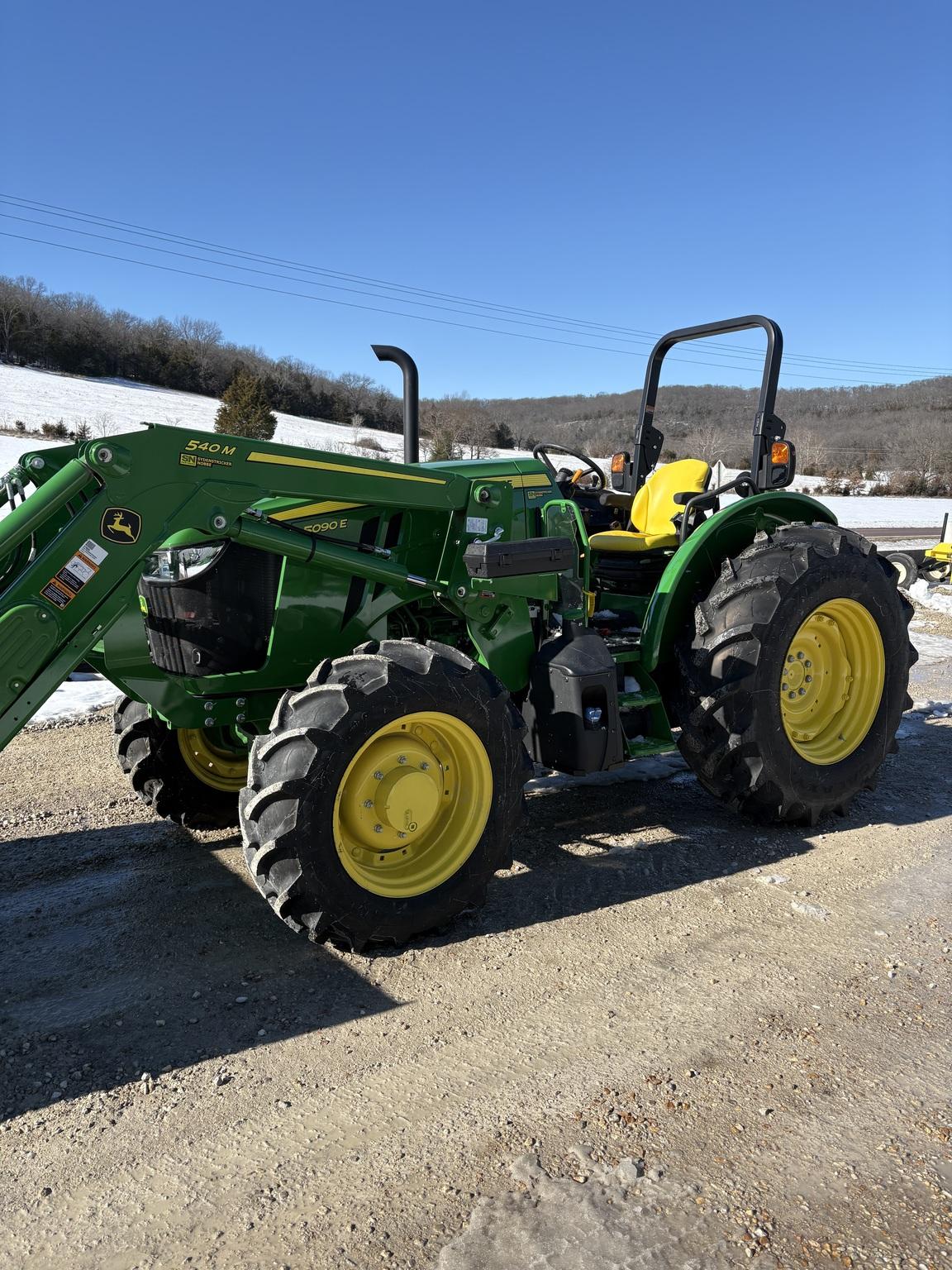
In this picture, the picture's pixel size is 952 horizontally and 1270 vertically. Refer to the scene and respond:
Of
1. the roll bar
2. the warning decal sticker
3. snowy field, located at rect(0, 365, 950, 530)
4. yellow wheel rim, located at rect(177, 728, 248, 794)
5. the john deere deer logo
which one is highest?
snowy field, located at rect(0, 365, 950, 530)

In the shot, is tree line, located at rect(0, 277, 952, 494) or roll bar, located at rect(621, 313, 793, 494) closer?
roll bar, located at rect(621, 313, 793, 494)

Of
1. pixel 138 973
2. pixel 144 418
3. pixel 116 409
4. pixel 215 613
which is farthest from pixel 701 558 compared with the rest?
pixel 116 409

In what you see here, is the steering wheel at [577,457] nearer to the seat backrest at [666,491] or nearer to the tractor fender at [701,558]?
the seat backrest at [666,491]

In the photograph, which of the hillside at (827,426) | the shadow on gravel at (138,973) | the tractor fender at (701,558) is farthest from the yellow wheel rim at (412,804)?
the hillside at (827,426)

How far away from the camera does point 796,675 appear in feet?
15.0

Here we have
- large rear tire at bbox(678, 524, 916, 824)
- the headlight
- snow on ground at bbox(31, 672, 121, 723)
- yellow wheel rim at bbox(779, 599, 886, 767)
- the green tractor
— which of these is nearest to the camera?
the green tractor

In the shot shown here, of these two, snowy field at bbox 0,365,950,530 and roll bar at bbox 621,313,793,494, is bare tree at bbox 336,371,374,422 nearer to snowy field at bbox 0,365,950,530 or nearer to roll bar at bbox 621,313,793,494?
snowy field at bbox 0,365,950,530

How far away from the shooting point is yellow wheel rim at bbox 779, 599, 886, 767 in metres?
4.60

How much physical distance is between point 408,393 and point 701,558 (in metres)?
1.62

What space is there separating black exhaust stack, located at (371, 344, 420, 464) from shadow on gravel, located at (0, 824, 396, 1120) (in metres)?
2.12

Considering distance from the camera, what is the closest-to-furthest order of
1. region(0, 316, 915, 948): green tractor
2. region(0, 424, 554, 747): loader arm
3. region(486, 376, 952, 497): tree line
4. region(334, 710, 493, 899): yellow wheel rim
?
region(0, 424, 554, 747): loader arm → region(0, 316, 915, 948): green tractor → region(334, 710, 493, 899): yellow wheel rim → region(486, 376, 952, 497): tree line

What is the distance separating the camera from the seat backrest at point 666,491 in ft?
17.9

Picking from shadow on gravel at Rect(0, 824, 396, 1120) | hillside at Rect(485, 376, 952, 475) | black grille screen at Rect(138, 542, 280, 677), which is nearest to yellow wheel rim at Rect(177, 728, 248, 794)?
shadow on gravel at Rect(0, 824, 396, 1120)

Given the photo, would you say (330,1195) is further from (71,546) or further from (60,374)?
(60,374)
